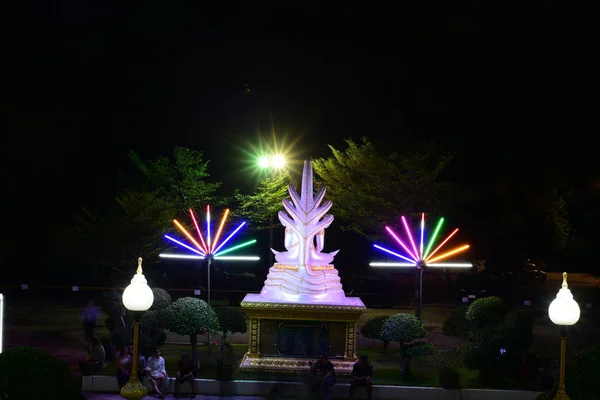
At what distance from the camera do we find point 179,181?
31312 mm

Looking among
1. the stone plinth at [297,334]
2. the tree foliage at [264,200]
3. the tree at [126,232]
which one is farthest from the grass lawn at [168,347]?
the tree foliage at [264,200]

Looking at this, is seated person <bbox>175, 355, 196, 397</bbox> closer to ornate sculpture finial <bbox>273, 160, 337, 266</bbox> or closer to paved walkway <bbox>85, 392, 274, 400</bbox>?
paved walkway <bbox>85, 392, 274, 400</bbox>

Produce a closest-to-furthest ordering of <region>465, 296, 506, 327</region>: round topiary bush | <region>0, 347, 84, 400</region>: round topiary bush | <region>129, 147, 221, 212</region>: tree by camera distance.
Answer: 1. <region>0, 347, 84, 400</region>: round topiary bush
2. <region>465, 296, 506, 327</region>: round topiary bush
3. <region>129, 147, 221, 212</region>: tree

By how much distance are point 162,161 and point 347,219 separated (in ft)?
26.2

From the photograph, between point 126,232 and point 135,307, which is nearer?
point 135,307

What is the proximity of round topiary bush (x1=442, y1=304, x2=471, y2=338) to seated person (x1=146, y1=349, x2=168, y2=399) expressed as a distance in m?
7.91

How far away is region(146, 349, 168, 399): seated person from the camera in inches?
646

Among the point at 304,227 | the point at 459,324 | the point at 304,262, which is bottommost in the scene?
the point at 459,324

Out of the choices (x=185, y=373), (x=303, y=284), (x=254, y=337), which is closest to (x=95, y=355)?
(x=185, y=373)

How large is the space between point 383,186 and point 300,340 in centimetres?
1245

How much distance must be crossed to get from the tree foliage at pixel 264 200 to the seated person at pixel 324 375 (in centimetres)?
1514

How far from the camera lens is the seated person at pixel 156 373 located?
16.4 metres

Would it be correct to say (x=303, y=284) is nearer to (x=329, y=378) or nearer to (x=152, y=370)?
(x=329, y=378)

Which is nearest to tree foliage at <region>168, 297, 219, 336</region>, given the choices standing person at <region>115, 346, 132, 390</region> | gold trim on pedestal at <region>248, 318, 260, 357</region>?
gold trim on pedestal at <region>248, 318, 260, 357</region>
